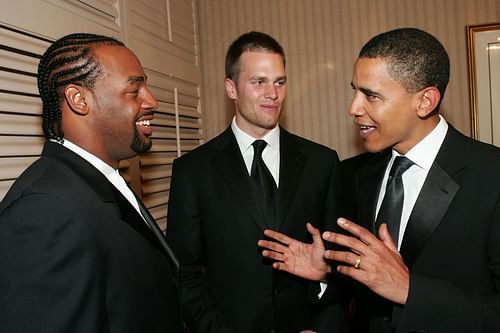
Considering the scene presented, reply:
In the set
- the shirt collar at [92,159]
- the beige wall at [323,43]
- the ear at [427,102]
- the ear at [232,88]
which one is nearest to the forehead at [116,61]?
the shirt collar at [92,159]

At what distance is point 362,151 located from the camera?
2.97m

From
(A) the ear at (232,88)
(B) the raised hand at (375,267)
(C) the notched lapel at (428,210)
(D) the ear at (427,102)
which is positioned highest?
(A) the ear at (232,88)

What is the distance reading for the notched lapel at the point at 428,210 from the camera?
1.31m

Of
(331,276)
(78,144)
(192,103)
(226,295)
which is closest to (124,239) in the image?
(78,144)

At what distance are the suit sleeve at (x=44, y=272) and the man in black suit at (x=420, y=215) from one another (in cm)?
66

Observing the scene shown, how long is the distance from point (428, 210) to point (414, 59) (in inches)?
19.3

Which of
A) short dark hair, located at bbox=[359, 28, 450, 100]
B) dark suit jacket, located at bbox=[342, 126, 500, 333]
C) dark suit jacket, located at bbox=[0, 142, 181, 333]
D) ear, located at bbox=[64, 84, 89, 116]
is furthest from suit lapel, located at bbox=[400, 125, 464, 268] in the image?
ear, located at bbox=[64, 84, 89, 116]

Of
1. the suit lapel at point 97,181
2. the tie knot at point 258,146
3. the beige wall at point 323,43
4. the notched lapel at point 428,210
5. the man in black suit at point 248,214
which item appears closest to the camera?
the suit lapel at point 97,181

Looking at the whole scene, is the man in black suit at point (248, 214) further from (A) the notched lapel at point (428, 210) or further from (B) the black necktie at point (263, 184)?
(A) the notched lapel at point (428, 210)

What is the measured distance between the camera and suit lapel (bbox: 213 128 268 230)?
1.71 m

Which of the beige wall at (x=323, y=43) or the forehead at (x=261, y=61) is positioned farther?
the beige wall at (x=323, y=43)

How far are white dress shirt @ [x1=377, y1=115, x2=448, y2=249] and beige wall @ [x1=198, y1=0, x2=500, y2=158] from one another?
59.4 inches

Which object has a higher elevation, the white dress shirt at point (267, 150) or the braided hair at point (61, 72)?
the braided hair at point (61, 72)

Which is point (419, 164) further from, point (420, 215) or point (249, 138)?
point (249, 138)
